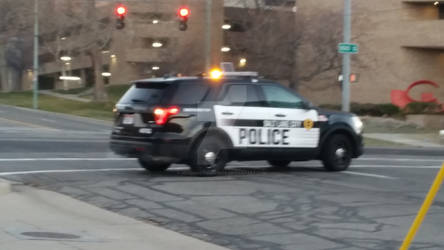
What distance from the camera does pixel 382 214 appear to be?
10.6 m

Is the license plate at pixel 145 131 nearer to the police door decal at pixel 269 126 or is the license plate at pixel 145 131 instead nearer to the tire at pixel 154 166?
the tire at pixel 154 166

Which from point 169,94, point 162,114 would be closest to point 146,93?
point 169,94

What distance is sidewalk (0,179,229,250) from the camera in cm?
823

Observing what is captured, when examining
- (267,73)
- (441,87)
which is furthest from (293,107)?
(441,87)

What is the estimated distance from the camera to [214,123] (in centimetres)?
1381

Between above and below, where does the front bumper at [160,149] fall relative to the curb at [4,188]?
above

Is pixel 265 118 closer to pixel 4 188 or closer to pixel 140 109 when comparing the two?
pixel 140 109

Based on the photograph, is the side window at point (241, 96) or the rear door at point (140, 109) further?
the side window at point (241, 96)

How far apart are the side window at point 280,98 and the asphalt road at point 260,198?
1314 millimetres

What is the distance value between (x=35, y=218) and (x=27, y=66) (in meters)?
78.3

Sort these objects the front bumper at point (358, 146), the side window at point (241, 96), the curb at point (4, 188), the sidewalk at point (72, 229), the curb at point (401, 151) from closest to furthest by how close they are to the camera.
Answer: the sidewalk at point (72, 229) < the curb at point (4, 188) < the side window at point (241, 96) < the front bumper at point (358, 146) < the curb at point (401, 151)

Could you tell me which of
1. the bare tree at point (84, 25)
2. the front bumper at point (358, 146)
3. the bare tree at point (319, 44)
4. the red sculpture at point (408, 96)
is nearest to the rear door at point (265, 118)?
the front bumper at point (358, 146)

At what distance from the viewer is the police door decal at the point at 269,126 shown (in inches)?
552

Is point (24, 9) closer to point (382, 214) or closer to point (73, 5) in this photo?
point (73, 5)
